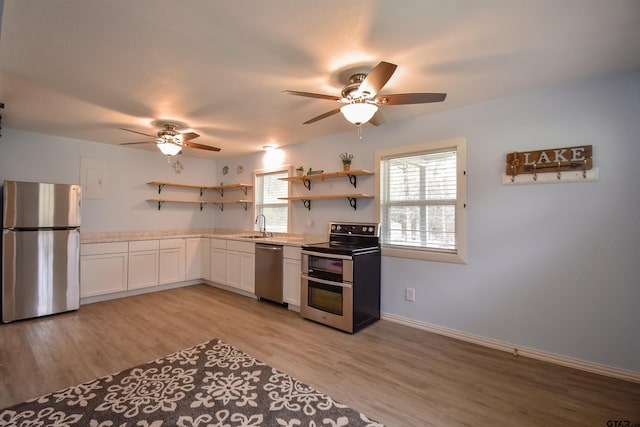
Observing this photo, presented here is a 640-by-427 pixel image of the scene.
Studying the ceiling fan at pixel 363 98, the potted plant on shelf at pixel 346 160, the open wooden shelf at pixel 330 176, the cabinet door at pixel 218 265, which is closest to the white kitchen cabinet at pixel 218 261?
the cabinet door at pixel 218 265

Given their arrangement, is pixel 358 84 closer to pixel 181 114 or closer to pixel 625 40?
pixel 625 40

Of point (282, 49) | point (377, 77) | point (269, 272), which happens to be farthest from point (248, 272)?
point (377, 77)

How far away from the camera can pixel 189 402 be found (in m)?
2.01

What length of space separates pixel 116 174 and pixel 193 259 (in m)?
1.86

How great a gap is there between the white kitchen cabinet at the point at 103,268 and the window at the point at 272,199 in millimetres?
2106

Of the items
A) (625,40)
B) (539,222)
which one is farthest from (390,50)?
(539,222)

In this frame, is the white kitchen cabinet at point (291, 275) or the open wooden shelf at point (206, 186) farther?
the open wooden shelf at point (206, 186)

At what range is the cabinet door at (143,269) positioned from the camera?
451 centimetres

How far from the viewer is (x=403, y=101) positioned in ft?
7.48

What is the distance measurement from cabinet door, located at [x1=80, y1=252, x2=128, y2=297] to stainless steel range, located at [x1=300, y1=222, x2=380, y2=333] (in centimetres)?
286

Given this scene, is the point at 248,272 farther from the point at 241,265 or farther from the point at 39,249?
the point at 39,249

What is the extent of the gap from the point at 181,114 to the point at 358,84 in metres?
2.12

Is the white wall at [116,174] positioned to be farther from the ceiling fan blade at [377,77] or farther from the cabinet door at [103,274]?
the ceiling fan blade at [377,77]

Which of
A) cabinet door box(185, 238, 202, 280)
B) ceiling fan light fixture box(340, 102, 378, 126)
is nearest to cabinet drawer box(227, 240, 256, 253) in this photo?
cabinet door box(185, 238, 202, 280)
